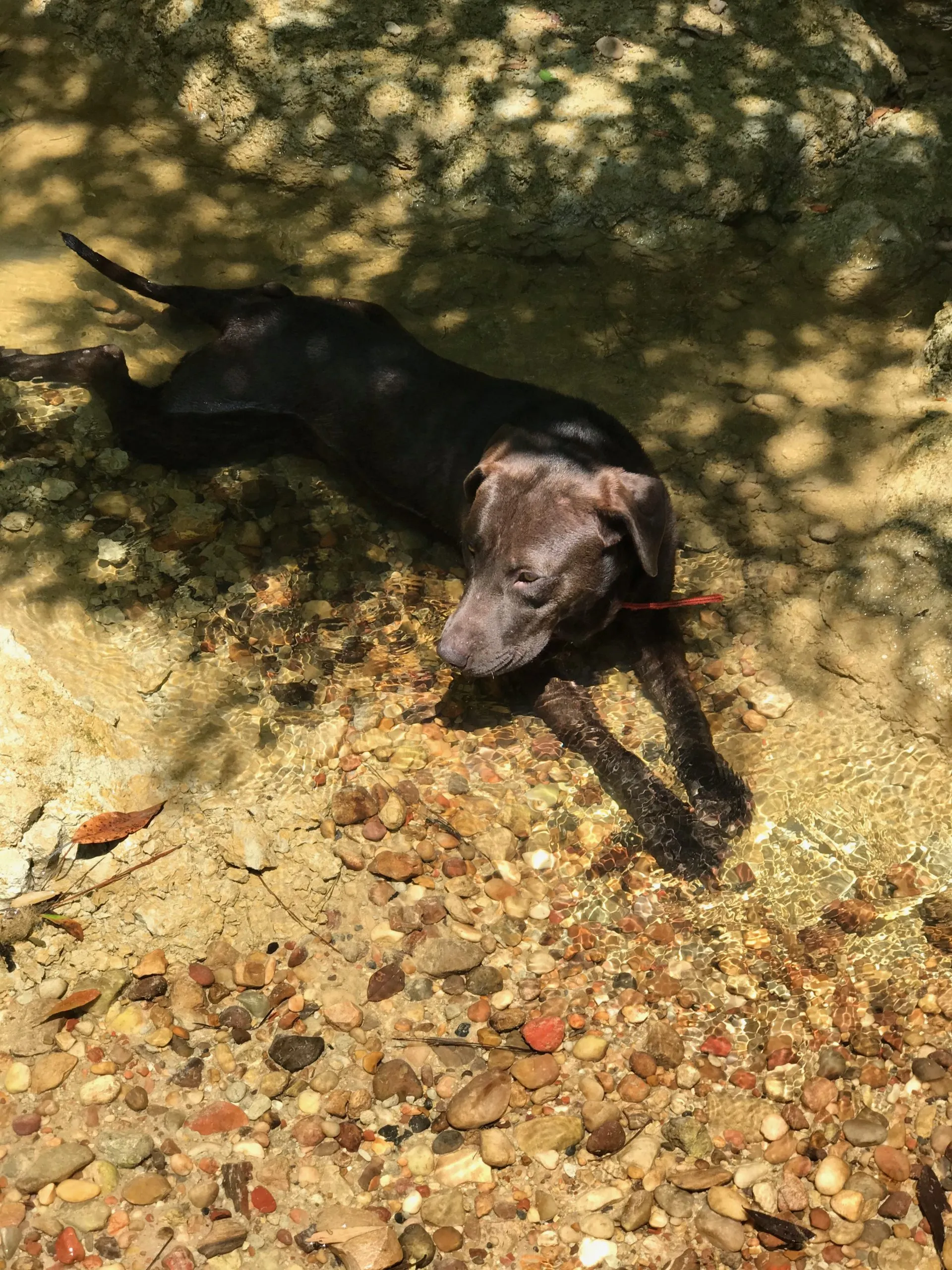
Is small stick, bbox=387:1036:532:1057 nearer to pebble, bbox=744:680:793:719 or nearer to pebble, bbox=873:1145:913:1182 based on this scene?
pebble, bbox=873:1145:913:1182

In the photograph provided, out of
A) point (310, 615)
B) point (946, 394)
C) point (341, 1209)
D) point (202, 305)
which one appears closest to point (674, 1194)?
point (341, 1209)

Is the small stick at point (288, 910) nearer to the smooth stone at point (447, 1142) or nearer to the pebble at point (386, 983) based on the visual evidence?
the pebble at point (386, 983)

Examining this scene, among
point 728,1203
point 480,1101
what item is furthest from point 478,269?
Answer: point 728,1203

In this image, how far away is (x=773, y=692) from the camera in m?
4.68

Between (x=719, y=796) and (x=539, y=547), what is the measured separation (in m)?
1.20

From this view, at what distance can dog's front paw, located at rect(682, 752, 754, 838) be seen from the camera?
4.26 m

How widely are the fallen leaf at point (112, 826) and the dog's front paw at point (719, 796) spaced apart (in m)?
2.03

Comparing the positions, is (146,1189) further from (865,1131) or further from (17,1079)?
(865,1131)

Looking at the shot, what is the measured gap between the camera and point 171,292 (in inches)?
233

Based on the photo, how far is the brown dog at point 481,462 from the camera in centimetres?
446

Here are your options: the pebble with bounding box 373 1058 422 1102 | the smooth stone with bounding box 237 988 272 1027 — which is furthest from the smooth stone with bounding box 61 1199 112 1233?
the pebble with bounding box 373 1058 422 1102

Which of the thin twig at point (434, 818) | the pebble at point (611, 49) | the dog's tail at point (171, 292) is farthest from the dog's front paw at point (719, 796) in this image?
the pebble at point (611, 49)

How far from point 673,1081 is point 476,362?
12.6 ft

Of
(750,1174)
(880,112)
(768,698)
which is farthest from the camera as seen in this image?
(880,112)
